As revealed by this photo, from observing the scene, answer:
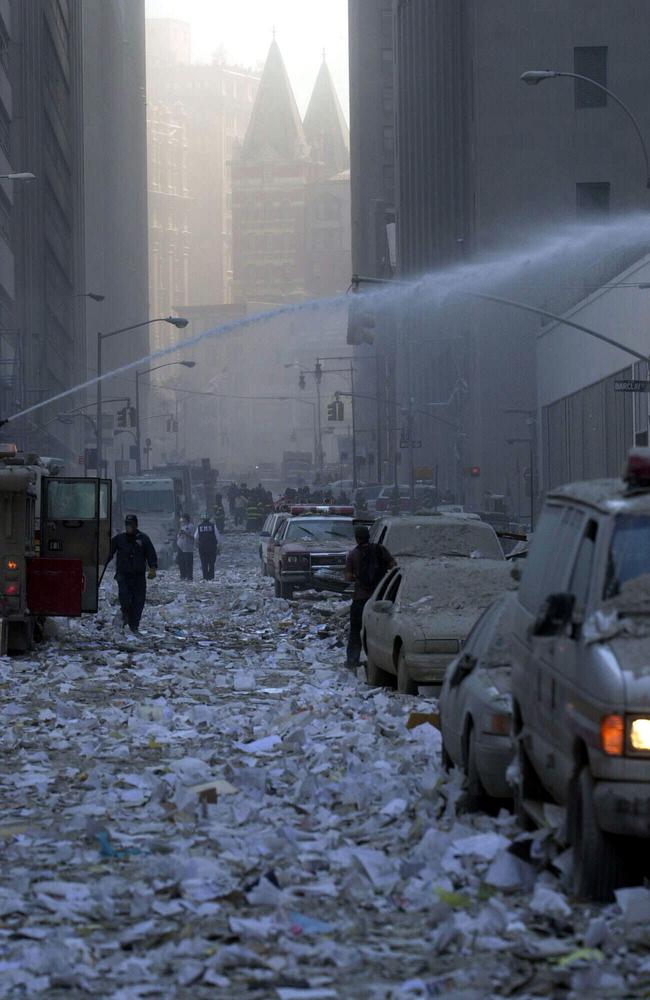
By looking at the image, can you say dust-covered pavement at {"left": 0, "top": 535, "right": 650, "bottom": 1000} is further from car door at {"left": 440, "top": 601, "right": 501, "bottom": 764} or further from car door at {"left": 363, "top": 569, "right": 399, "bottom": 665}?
car door at {"left": 363, "top": 569, "right": 399, "bottom": 665}

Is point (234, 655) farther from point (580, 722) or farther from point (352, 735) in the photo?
point (580, 722)

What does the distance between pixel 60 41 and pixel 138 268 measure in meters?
77.8

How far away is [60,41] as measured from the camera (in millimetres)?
108625

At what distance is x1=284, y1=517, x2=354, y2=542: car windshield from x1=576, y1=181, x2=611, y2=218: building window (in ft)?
174

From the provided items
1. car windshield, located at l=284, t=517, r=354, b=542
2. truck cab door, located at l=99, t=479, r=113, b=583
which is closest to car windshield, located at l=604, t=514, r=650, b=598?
truck cab door, located at l=99, t=479, r=113, b=583

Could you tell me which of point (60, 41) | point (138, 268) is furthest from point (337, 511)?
point (138, 268)

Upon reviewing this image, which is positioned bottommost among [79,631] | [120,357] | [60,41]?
[79,631]

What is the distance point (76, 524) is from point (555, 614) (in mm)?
16594

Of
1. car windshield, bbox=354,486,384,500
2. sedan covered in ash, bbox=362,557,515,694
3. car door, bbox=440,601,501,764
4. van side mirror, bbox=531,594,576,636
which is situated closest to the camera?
van side mirror, bbox=531,594,576,636

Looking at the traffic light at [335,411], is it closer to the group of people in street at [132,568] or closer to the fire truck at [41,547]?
the group of people in street at [132,568]

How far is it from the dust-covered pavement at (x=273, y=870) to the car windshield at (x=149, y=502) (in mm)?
40673

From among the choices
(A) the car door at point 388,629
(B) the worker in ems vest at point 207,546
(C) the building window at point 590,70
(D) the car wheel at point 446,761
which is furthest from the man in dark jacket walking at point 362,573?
(C) the building window at point 590,70

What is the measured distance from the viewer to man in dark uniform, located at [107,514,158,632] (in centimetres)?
2459

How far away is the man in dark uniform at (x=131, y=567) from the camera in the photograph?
2459 centimetres
